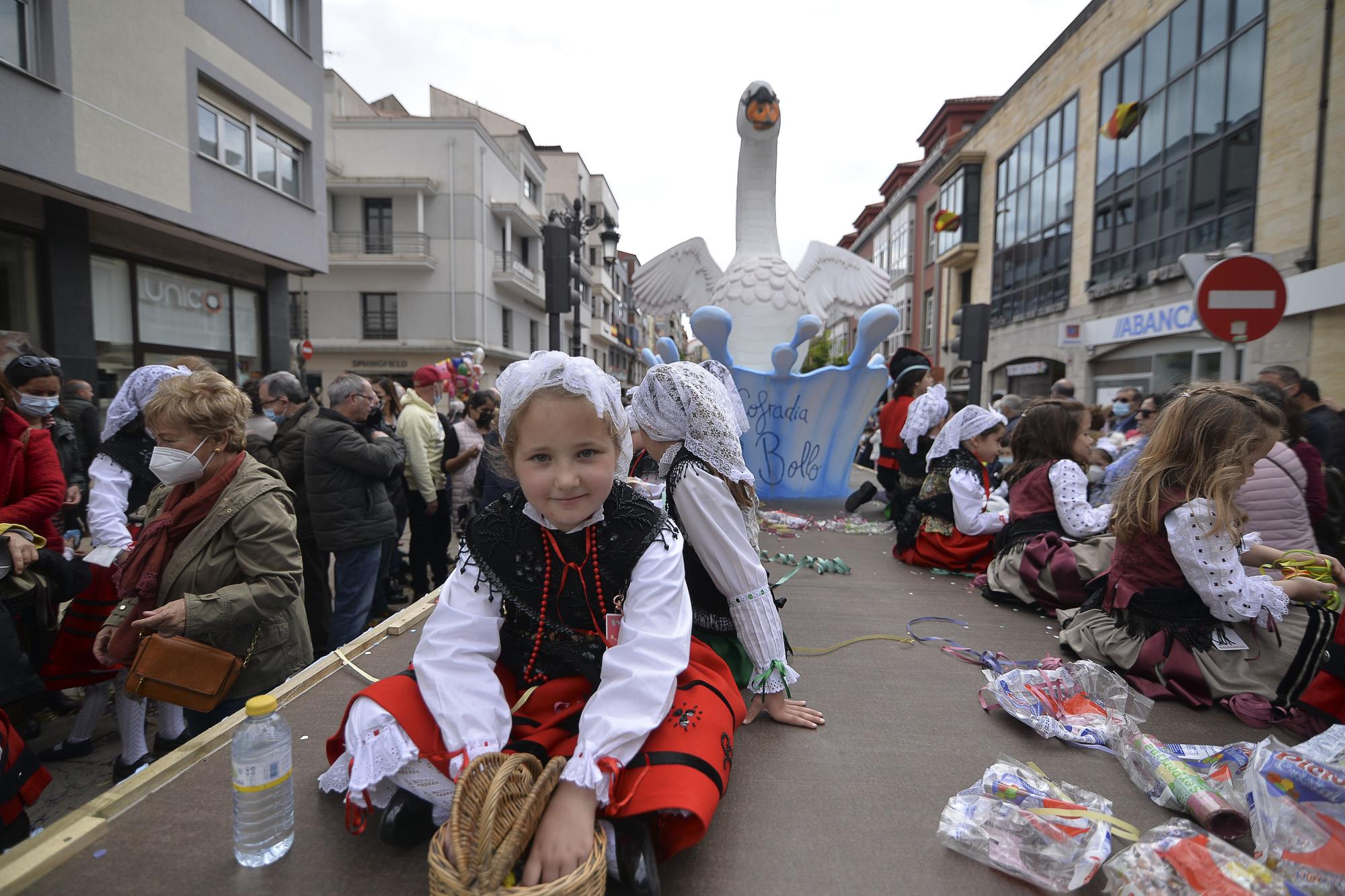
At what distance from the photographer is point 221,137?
30.9 ft

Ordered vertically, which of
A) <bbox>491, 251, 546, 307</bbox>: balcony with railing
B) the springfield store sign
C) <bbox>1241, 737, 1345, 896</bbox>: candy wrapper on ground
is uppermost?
<bbox>491, 251, 546, 307</bbox>: balcony with railing

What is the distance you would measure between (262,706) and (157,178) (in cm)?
948

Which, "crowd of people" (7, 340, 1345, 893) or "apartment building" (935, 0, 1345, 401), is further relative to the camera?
"apartment building" (935, 0, 1345, 401)

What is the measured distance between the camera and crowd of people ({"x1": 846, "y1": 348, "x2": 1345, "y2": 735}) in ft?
7.28

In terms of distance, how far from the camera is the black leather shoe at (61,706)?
303 cm

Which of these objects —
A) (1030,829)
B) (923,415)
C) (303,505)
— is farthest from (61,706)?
(923,415)

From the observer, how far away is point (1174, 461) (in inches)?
92.8

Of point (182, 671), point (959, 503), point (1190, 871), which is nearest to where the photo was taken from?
point (1190, 871)

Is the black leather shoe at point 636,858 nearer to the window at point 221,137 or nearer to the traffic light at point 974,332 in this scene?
the traffic light at point 974,332

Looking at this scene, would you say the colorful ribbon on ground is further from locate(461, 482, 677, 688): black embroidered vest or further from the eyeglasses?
the eyeglasses

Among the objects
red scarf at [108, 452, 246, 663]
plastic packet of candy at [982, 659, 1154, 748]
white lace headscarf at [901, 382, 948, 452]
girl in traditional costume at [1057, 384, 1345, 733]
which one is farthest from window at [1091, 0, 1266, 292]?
red scarf at [108, 452, 246, 663]

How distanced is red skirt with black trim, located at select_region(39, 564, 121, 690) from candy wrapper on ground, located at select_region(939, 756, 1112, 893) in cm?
282

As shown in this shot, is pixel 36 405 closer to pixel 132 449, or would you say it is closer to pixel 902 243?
pixel 132 449

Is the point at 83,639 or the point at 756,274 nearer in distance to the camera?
the point at 83,639
